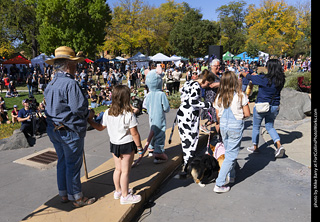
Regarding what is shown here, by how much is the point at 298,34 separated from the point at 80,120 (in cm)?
4166

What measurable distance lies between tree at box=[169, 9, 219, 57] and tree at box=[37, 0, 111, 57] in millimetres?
13796

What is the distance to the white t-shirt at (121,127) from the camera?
322cm

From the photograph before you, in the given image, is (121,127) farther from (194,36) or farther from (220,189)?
(194,36)

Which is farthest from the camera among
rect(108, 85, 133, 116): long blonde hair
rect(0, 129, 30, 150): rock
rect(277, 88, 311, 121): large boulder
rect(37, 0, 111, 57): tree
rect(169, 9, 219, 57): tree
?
rect(169, 9, 219, 57): tree

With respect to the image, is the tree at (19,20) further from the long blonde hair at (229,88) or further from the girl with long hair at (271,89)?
the long blonde hair at (229,88)

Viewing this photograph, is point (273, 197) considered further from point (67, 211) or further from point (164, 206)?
point (67, 211)

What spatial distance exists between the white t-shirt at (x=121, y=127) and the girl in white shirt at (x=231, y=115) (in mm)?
1452

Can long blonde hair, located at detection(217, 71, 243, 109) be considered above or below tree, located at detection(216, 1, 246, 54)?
below

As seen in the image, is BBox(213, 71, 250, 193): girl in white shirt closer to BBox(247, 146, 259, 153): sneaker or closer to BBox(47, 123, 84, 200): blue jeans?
BBox(247, 146, 259, 153): sneaker

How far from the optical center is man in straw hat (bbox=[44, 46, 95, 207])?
3.07 meters

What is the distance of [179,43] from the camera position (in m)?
40.3

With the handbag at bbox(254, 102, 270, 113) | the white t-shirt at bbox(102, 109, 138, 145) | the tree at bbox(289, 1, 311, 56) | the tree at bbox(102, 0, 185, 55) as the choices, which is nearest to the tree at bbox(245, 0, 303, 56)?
the tree at bbox(289, 1, 311, 56)

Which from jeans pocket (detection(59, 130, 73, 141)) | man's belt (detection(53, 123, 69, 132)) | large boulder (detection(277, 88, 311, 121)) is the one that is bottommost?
large boulder (detection(277, 88, 311, 121))

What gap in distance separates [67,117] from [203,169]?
2266 millimetres
